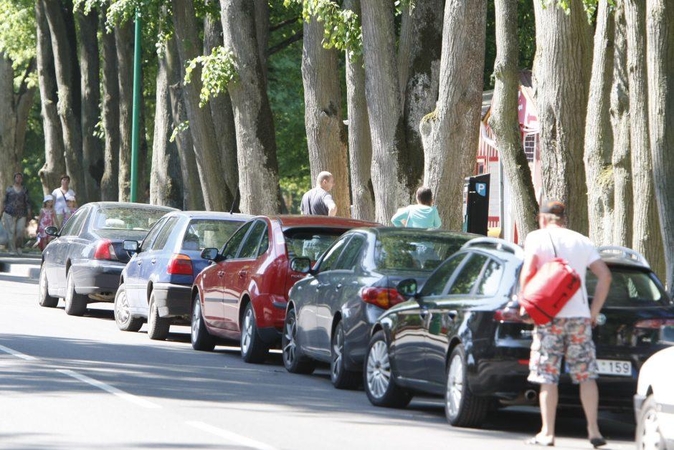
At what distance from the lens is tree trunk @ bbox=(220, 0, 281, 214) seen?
1070 inches

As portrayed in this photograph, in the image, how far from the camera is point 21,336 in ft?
61.4

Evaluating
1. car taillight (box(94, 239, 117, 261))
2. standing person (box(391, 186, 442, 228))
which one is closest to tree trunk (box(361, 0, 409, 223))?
standing person (box(391, 186, 442, 228))

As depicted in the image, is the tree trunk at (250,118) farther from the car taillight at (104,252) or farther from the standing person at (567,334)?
the standing person at (567,334)

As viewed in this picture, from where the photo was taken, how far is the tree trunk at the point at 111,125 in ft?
130

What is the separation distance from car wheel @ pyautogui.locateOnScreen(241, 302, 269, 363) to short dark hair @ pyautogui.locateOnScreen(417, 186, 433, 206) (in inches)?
122

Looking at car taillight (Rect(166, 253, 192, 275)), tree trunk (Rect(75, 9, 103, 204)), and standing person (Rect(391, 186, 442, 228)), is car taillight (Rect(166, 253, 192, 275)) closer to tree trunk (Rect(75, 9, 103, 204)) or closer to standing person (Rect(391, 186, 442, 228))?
standing person (Rect(391, 186, 442, 228))

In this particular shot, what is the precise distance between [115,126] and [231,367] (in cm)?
2403

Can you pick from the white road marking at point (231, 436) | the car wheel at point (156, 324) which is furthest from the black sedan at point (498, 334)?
the car wheel at point (156, 324)

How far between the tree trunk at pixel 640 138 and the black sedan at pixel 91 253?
8472 millimetres

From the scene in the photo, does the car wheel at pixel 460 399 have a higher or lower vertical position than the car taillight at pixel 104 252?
lower

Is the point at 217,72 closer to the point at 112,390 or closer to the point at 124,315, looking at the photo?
→ the point at 124,315

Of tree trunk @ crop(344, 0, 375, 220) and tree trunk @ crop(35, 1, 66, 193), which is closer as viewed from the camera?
tree trunk @ crop(344, 0, 375, 220)

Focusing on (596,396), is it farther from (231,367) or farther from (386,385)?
(231,367)

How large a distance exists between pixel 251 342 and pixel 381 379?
3759 millimetres
